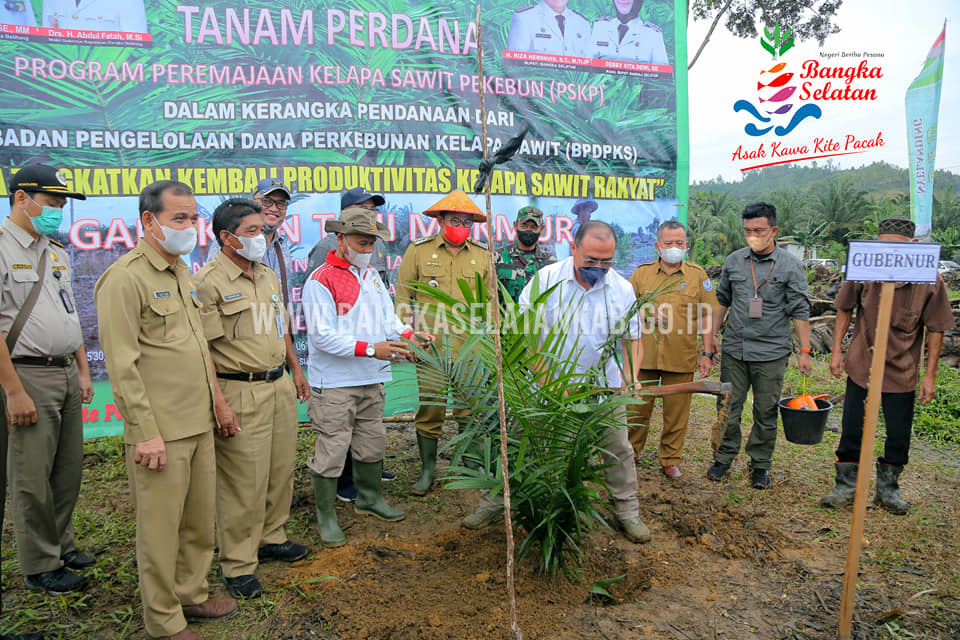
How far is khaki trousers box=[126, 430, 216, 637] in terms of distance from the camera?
7.88 ft

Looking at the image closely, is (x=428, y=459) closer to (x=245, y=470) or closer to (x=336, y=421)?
(x=336, y=421)

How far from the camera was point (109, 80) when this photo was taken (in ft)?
15.5

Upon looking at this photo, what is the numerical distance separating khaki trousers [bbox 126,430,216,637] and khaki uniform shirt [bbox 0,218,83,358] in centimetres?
→ 86

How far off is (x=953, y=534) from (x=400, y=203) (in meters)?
4.63

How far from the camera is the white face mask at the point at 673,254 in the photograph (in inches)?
164

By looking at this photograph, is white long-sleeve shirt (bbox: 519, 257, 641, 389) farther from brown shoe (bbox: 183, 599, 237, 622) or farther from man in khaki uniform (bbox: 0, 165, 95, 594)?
man in khaki uniform (bbox: 0, 165, 95, 594)

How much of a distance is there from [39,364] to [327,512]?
5.36 ft

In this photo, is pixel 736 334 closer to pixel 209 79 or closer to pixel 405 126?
pixel 405 126

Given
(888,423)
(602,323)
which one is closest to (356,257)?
(602,323)

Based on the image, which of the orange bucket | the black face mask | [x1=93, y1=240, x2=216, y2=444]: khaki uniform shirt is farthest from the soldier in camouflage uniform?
[x1=93, y1=240, x2=216, y2=444]: khaki uniform shirt

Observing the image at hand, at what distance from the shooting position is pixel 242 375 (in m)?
2.90

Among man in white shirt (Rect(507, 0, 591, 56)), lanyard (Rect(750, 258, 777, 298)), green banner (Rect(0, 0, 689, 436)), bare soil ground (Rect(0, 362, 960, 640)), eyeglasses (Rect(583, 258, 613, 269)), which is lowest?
bare soil ground (Rect(0, 362, 960, 640))

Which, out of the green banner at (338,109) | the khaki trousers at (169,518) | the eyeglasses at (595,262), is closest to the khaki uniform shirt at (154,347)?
the khaki trousers at (169,518)

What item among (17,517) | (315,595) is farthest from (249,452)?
(17,517)
